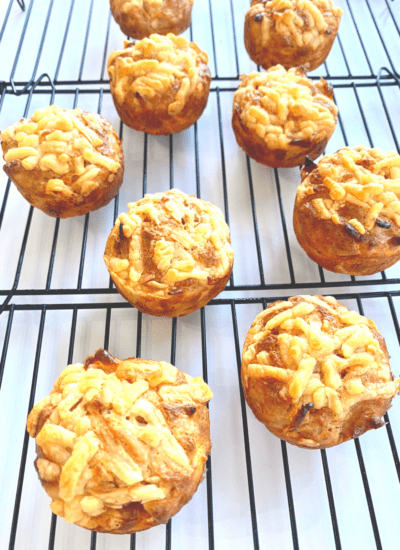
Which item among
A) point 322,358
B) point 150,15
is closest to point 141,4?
point 150,15

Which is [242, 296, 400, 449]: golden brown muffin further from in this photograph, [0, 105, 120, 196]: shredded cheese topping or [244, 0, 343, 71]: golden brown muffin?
[244, 0, 343, 71]: golden brown muffin

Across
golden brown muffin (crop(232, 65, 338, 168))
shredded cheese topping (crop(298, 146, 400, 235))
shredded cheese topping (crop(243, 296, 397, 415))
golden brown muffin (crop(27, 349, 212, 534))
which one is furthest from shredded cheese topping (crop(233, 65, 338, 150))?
golden brown muffin (crop(27, 349, 212, 534))

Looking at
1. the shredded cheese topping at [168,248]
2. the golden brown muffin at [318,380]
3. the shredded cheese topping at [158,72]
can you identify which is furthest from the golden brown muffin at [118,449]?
the shredded cheese topping at [158,72]

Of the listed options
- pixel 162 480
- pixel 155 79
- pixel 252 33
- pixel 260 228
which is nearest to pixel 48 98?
pixel 155 79

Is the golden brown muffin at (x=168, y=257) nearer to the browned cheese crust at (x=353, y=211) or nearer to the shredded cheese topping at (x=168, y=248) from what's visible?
the shredded cheese topping at (x=168, y=248)

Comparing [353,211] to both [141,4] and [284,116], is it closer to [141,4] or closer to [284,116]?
[284,116]

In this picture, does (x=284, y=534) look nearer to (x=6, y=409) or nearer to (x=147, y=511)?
(x=147, y=511)
